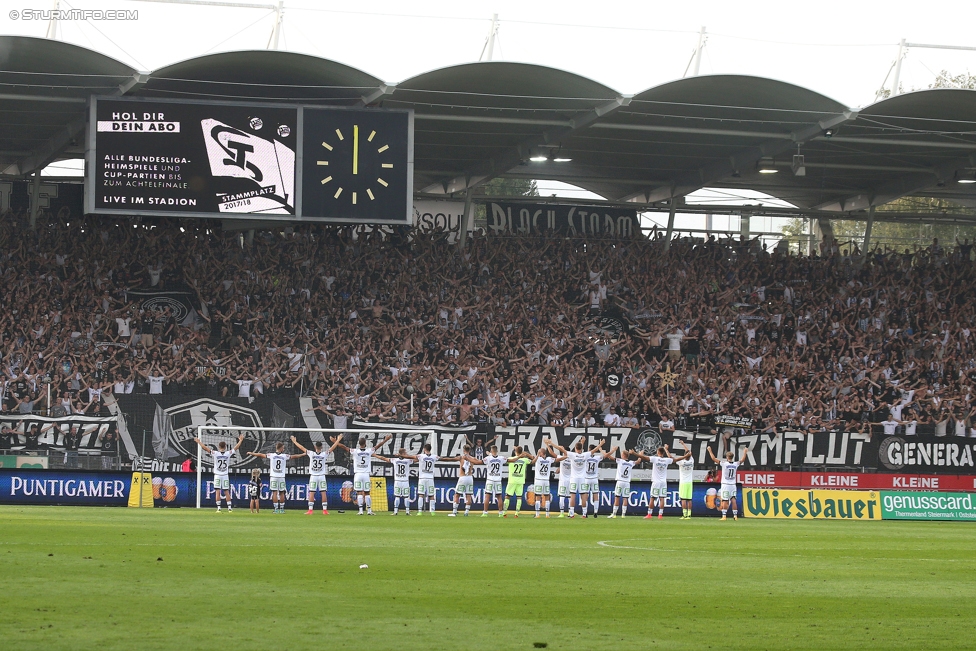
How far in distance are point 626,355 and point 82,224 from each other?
55.9 feet

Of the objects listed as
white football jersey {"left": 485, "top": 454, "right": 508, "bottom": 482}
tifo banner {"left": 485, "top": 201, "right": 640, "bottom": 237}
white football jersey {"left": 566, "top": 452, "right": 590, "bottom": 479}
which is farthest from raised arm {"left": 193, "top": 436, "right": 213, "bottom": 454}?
tifo banner {"left": 485, "top": 201, "right": 640, "bottom": 237}

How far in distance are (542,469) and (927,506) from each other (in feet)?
34.9

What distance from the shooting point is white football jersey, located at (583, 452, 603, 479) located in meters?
30.3

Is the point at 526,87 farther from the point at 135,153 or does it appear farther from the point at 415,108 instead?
the point at 135,153

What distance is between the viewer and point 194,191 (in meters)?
31.3

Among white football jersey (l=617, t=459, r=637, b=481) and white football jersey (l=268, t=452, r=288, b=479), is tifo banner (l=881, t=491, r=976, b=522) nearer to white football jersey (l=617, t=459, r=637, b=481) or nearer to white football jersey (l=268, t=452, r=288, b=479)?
white football jersey (l=617, t=459, r=637, b=481)

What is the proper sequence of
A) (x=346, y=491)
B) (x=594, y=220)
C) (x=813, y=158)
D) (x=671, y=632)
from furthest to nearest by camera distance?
(x=594, y=220) < (x=813, y=158) < (x=346, y=491) < (x=671, y=632)

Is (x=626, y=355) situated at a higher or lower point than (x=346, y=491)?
higher

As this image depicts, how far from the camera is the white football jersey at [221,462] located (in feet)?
95.6

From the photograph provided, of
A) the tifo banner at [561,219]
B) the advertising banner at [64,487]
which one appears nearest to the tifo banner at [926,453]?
the tifo banner at [561,219]

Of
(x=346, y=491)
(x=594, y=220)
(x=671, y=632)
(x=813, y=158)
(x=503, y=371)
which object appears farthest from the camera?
(x=594, y=220)

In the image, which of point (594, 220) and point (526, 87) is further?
point (594, 220)

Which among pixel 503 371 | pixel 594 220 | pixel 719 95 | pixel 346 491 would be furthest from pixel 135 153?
pixel 594 220

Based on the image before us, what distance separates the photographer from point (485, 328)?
39.1 meters
